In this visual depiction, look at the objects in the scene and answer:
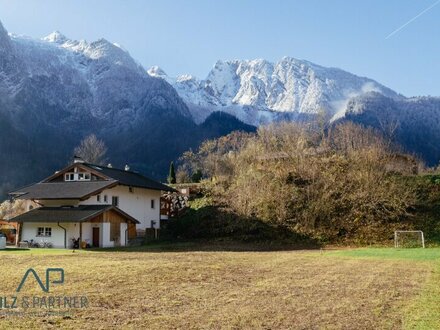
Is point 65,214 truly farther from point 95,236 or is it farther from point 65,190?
point 65,190

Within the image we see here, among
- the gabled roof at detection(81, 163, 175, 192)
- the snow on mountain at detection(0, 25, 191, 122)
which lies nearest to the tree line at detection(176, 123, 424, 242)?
the gabled roof at detection(81, 163, 175, 192)

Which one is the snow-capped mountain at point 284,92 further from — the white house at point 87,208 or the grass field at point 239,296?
the grass field at point 239,296

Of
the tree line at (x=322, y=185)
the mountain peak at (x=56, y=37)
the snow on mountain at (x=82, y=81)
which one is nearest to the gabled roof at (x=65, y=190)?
the tree line at (x=322, y=185)

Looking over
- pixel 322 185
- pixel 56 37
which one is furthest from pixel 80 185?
pixel 56 37

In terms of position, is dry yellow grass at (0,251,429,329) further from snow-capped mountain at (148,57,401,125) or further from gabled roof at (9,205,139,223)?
snow-capped mountain at (148,57,401,125)

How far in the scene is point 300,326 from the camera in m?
8.83

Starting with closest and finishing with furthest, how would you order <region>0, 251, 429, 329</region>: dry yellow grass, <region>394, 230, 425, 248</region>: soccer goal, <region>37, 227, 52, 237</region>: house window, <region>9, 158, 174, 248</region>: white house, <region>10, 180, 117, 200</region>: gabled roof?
<region>0, 251, 429, 329</region>: dry yellow grass, <region>394, 230, 425, 248</region>: soccer goal, <region>9, 158, 174, 248</region>: white house, <region>37, 227, 52, 237</region>: house window, <region>10, 180, 117, 200</region>: gabled roof

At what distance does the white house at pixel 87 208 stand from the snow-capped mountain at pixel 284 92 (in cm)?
9208

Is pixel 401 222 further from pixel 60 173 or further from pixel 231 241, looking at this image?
pixel 60 173

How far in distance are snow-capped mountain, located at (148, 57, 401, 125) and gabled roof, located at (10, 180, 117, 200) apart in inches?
3704

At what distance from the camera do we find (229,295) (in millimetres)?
12172

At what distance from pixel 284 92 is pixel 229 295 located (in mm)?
168306

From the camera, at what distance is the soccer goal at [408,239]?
31.5m

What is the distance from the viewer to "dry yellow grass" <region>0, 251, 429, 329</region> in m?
9.06
